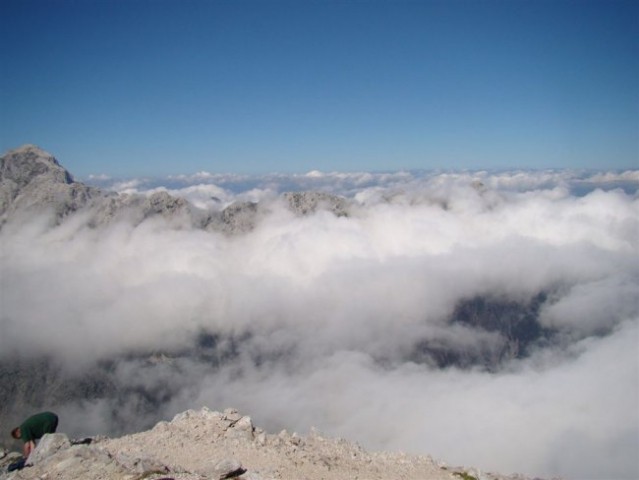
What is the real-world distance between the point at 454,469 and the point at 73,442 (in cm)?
2516

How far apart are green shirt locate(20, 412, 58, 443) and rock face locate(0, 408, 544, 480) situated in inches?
58.8

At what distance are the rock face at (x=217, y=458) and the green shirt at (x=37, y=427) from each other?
1493mm

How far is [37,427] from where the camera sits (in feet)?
80.9

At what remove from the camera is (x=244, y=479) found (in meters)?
21.0

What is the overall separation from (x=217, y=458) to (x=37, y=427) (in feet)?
36.0

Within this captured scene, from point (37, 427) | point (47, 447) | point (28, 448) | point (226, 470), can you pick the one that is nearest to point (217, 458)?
point (226, 470)

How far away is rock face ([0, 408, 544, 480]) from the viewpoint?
20.9m

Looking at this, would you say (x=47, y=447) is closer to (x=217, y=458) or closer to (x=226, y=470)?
(x=217, y=458)

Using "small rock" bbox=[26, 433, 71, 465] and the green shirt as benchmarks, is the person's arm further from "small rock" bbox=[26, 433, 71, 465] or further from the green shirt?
"small rock" bbox=[26, 433, 71, 465]

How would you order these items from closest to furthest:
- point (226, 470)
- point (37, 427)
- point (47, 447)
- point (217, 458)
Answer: point (226, 470), point (47, 447), point (37, 427), point (217, 458)

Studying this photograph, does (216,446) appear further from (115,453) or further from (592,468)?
(592,468)

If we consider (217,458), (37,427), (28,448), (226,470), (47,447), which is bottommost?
(217,458)

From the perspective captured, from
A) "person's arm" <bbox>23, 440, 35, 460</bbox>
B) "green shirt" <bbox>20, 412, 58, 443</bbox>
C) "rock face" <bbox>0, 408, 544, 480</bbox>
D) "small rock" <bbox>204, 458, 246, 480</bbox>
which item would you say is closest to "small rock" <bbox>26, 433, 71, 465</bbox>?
"rock face" <bbox>0, 408, 544, 480</bbox>

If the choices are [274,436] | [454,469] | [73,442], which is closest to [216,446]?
[274,436]
